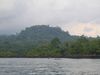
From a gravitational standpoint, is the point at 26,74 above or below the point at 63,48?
below

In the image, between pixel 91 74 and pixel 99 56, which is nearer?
pixel 91 74

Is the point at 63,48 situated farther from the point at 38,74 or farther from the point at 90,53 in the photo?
the point at 38,74

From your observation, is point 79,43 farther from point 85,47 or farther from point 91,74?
point 91,74

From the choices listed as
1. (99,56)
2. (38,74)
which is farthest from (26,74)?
(99,56)

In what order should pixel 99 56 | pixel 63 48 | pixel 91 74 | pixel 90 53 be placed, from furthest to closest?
pixel 63 48 → pixel 90 53 → pixel 99 56 → pixel 91 74

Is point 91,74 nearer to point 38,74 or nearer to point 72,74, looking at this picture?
point 72,74

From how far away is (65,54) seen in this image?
19388 cm

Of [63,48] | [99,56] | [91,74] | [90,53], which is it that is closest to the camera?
[91,74]

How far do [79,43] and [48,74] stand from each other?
5209 inches

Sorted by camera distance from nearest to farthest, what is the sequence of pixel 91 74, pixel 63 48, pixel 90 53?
pixel 91 74 → pixel 90 53 → pixel 63 48

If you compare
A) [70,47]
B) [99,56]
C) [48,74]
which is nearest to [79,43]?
[70,47]

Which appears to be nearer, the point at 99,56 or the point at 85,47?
the point at 99,56

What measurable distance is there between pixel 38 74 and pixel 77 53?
130 meters

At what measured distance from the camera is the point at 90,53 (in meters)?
180
